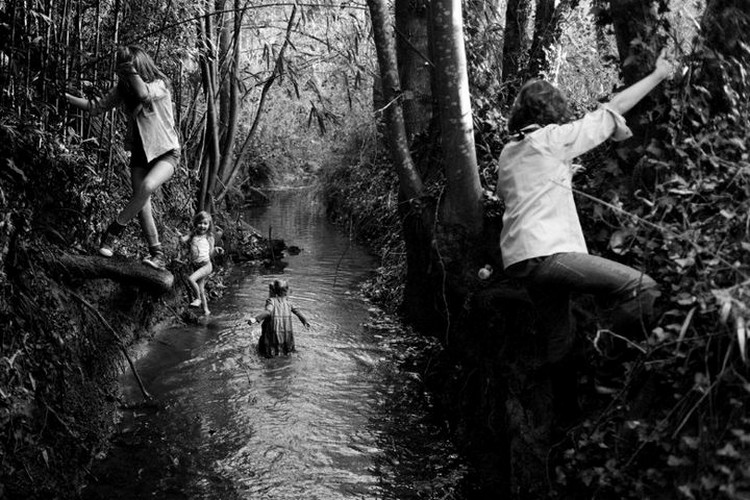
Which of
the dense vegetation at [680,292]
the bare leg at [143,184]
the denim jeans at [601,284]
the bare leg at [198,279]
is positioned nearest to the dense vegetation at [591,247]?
the dense vegetation at [680,292]

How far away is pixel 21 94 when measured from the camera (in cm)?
474

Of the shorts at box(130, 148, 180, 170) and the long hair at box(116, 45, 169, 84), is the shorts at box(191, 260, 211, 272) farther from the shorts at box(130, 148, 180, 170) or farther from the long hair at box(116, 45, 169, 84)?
the long hair at box(116, 45, 169, 84)

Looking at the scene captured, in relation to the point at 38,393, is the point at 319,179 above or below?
above

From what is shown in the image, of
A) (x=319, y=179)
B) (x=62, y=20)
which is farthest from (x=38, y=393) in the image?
(x=319, y=179)

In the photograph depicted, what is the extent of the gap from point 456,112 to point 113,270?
9.45ft

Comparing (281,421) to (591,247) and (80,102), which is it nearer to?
(80,102)

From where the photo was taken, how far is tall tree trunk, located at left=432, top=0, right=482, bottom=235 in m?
4.78

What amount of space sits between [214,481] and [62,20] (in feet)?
12.2

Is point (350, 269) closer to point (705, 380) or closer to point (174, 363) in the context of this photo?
point (174, 363)

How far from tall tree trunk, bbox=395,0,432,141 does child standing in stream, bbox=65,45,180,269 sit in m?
2.47

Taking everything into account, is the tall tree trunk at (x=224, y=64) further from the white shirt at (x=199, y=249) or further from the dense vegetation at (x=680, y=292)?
the dense vegetation at (x=680, y=292)

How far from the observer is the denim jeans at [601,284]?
3330 millimetres

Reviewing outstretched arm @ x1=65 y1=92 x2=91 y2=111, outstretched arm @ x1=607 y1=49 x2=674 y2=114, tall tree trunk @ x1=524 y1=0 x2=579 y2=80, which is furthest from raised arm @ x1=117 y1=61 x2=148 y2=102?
tall tree trunk @ x1=524 y1=0 x2=579 y2=80

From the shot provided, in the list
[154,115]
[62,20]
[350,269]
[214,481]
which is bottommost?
[214,481]
